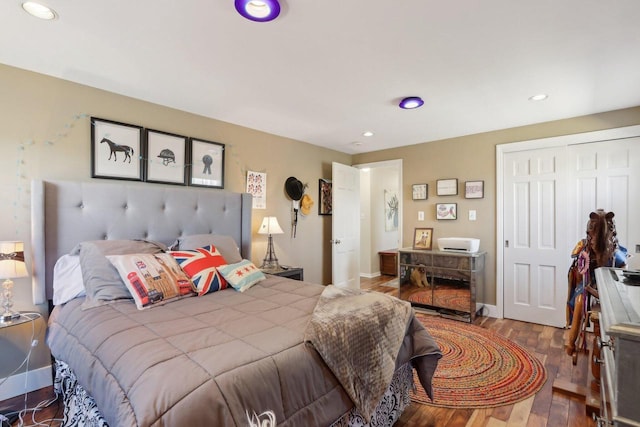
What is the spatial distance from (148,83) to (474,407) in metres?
3.34

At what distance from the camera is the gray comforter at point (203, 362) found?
979mm

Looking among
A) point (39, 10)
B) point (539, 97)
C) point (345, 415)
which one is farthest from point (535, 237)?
point (39, 10)

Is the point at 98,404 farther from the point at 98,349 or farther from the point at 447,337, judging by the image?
the point at 447,337

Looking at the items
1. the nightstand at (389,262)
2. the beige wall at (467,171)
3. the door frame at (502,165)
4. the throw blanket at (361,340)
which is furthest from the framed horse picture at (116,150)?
the nightstand at (389,262)

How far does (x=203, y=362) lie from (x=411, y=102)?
8.52 ft

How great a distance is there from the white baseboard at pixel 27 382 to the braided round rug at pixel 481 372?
2.67 metres

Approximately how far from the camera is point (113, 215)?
246 cm

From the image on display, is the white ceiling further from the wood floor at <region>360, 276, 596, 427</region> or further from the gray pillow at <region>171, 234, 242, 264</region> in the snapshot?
the wood floor at <region>360, 276, 596, 427</region>

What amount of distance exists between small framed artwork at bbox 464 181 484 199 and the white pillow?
4.07 m

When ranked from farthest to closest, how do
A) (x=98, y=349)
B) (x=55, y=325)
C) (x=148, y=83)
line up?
(x=148, y=83), (x=55, y=325), (x=98, y=349)

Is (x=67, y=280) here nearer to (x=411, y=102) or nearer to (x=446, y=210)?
(x=411, y=102)

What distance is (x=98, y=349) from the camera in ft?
4.46

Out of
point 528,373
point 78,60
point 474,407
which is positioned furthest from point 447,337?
point 78,60

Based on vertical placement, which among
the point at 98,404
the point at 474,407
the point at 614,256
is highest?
the point at 614,256
